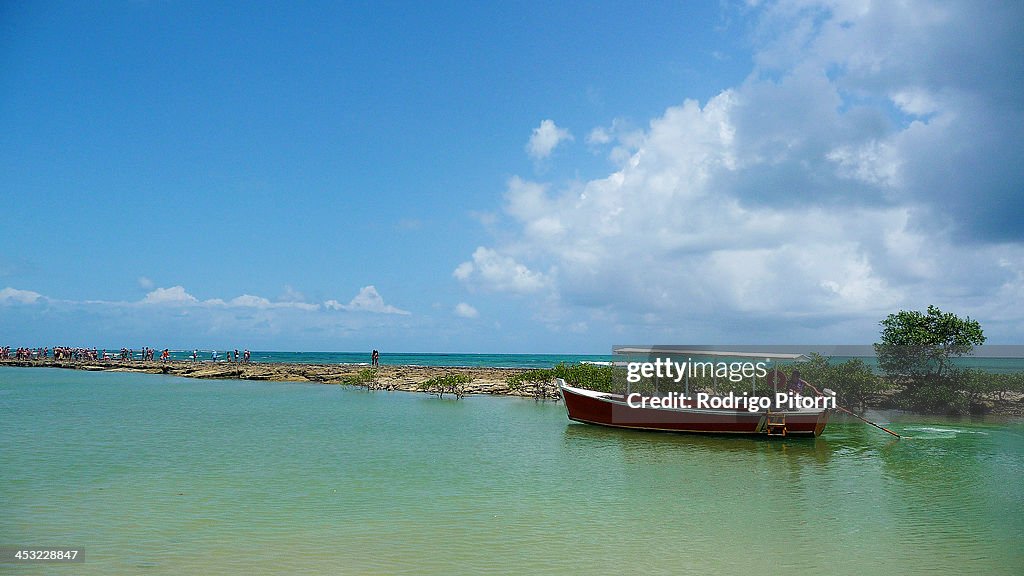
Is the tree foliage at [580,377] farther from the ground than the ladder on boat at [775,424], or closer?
farther from the ground

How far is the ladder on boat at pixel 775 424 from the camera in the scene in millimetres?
24734

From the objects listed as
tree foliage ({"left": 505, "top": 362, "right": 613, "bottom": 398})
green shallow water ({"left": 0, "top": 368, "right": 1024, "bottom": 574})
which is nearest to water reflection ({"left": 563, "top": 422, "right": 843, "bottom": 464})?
green shallow water ({"left": 0, "top": 368, "right": 1024, "bottom": 574})

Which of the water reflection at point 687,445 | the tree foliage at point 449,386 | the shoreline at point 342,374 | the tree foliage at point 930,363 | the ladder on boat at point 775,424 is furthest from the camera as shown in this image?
the shoreline at point 342,374

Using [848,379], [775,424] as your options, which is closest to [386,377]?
[848,379]

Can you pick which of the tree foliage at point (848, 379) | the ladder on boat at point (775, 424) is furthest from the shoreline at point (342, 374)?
the ladder on boat at point (775, 424)

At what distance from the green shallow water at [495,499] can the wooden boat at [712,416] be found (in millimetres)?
607

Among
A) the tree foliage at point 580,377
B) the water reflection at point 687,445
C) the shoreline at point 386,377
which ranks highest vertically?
the tree foliage at point 580,377

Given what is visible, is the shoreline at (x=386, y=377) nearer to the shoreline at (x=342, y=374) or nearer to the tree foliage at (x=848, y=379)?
the shoreline at (x=342, y=374)

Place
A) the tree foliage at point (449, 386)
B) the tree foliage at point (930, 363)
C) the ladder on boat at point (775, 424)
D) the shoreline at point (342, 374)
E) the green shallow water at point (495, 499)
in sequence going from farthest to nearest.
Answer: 1. the shoreline at point (342, 374)
2. the tree foliage at point (449, 386)
3. the tree foliage at point (930, 363)
4. the ladder on boat at point (775, 424)
5. the green shallow water at point (495, 499)

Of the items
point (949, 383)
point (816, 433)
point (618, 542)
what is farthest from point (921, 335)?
point (618, 542)

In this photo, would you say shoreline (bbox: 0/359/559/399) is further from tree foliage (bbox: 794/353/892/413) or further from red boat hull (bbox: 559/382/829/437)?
tree foliage (bbox: 794/353/892/413)

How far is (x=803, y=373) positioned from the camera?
113 feet

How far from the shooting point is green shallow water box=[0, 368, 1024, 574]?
11055mm

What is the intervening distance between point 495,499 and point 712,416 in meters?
13.0
